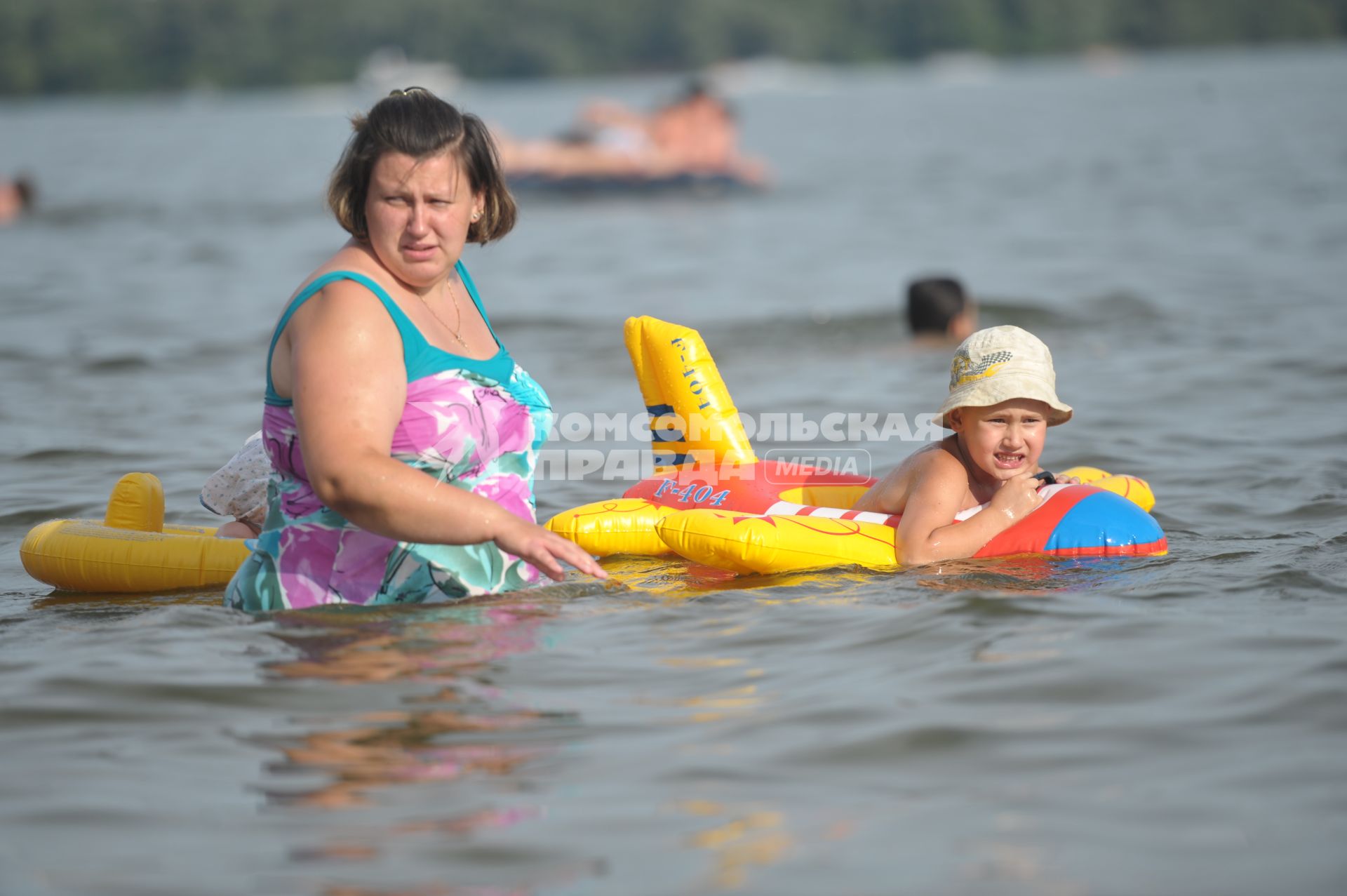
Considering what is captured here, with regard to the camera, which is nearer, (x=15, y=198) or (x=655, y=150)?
(x=15, y=198)

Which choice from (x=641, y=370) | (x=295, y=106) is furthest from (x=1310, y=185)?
(x=295, y=106)

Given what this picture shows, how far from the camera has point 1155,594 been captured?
13.7ft

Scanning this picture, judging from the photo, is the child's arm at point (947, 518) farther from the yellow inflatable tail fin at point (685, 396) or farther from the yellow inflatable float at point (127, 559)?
the yellow inflatable float at point (127, 559)

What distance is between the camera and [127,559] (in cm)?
457

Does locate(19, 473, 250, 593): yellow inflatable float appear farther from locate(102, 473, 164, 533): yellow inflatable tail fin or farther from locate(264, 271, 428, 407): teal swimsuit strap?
locate(264, 271, 428, 407): teal swimsuit strap

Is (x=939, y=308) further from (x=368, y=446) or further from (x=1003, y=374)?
(x=368, y=446)

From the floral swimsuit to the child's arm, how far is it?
121 cm

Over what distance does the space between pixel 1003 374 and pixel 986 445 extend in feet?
0.73

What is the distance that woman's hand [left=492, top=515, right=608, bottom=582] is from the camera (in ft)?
11.1

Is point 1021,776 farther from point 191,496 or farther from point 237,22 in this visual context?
point 237,22

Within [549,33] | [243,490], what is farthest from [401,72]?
[243,490]

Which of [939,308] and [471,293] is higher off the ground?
[939,308]

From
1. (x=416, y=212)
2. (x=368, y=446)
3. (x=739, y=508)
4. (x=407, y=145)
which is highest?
(x=407, y=145)

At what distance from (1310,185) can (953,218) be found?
222 inches
